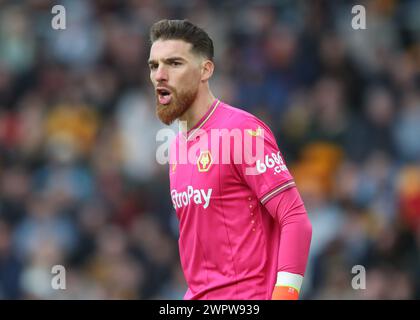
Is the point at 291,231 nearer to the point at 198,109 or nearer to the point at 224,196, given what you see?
the point at 224,196

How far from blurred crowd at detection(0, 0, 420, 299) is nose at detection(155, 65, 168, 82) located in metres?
3.99

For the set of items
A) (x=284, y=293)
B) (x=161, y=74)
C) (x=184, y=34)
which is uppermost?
(x=184, y=34)

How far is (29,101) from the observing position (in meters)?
11.5

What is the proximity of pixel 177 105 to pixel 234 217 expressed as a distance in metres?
0.71

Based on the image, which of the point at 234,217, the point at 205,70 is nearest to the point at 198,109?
the point at 205,70

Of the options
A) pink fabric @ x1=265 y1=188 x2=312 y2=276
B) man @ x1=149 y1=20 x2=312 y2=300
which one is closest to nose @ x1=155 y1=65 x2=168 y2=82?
man @ x1=149 y1=20 x2=312 y2=300

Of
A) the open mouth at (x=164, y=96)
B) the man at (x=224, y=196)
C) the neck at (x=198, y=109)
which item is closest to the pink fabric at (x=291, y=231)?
the man at (x=224, y=196)

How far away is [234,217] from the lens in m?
5.10

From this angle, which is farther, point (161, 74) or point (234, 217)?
point (161, 74)

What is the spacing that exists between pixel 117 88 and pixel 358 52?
8.93ft

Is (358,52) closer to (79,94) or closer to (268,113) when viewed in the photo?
(268,113)

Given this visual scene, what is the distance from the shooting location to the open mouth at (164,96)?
536 centimetres

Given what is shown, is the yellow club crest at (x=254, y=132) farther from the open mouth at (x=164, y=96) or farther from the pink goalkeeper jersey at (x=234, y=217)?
the open mouth at (x=164, y=96)

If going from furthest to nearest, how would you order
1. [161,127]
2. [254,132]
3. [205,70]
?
[161,127] < [205,70] < [254,132]
